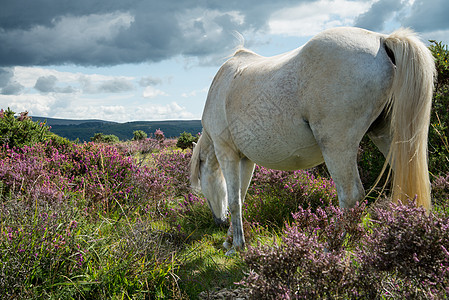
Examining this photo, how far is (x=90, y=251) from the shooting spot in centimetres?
286

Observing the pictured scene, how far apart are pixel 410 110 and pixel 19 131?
8191mm

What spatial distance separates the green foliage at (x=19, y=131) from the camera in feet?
24.6

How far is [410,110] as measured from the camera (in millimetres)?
2582

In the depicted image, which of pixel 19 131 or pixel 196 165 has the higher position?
pixel 19 131

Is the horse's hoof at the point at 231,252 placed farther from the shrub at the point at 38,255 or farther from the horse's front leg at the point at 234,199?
the shrub at the point at 38,255

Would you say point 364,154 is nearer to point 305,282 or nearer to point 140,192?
point 140,192

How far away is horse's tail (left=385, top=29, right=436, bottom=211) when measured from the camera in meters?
2.54

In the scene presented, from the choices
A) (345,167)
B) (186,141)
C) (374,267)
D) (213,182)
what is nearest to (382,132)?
(345,167)

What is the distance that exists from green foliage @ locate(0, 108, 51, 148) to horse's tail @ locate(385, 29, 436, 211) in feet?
25.0

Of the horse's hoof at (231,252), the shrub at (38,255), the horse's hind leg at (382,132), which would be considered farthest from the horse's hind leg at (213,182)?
the horse's hind leg at (382,132)

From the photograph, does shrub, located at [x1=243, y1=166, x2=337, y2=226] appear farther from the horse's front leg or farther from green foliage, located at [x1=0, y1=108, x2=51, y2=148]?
green foliage, located at [x1=0, y1=108, x2=51, y2=148]

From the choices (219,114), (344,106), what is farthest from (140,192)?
(344,106)

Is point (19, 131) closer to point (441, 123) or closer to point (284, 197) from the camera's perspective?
point (284, 197)

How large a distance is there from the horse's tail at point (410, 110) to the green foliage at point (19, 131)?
7623mm
